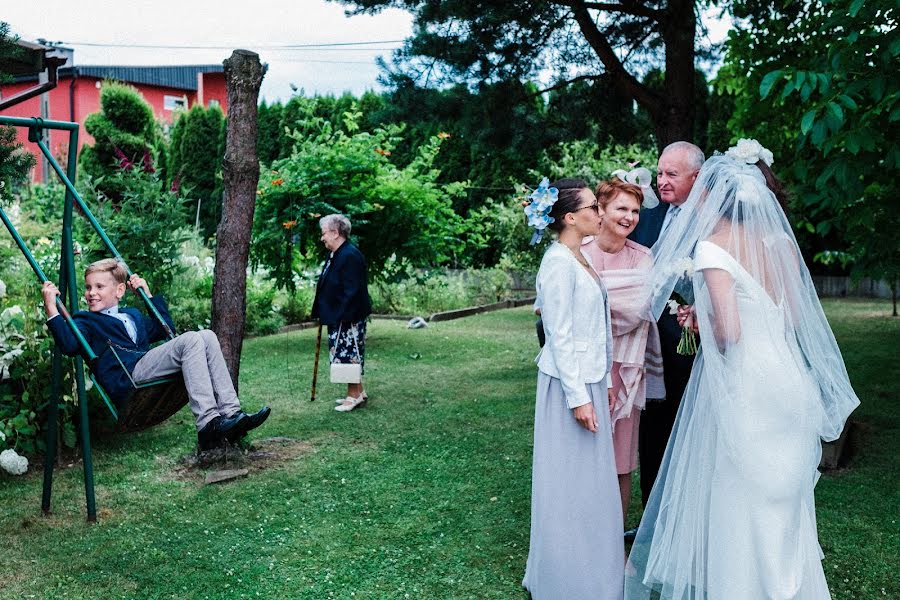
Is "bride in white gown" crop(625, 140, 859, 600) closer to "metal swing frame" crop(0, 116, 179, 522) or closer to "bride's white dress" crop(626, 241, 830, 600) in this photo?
"bride's white dress" crop(626, 241, 830, 600)

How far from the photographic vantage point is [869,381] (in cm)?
816

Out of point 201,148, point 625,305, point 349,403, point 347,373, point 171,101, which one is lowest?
point 349,403

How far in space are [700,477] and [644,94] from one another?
526 centimetres

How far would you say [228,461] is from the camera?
5645 millimetres

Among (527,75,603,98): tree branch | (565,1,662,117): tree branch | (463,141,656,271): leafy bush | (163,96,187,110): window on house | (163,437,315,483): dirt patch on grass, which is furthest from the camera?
(163,96,187,110): window on house

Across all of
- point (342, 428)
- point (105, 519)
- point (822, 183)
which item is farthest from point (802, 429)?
point (342, 428)

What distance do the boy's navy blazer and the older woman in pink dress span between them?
240 centimetres

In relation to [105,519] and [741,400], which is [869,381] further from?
[105,519]

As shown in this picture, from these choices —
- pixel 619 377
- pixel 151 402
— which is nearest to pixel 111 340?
pixel 151 402

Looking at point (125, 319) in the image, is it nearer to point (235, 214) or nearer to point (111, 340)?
point (111, 340)

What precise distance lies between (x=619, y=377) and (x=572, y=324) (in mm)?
544

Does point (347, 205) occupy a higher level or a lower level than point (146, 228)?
higher

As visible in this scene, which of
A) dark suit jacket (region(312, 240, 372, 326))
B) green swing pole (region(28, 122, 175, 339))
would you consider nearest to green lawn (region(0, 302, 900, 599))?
dark suit jacket (region(312, 240, 372, 326))

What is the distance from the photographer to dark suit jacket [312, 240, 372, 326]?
24.3 ft
